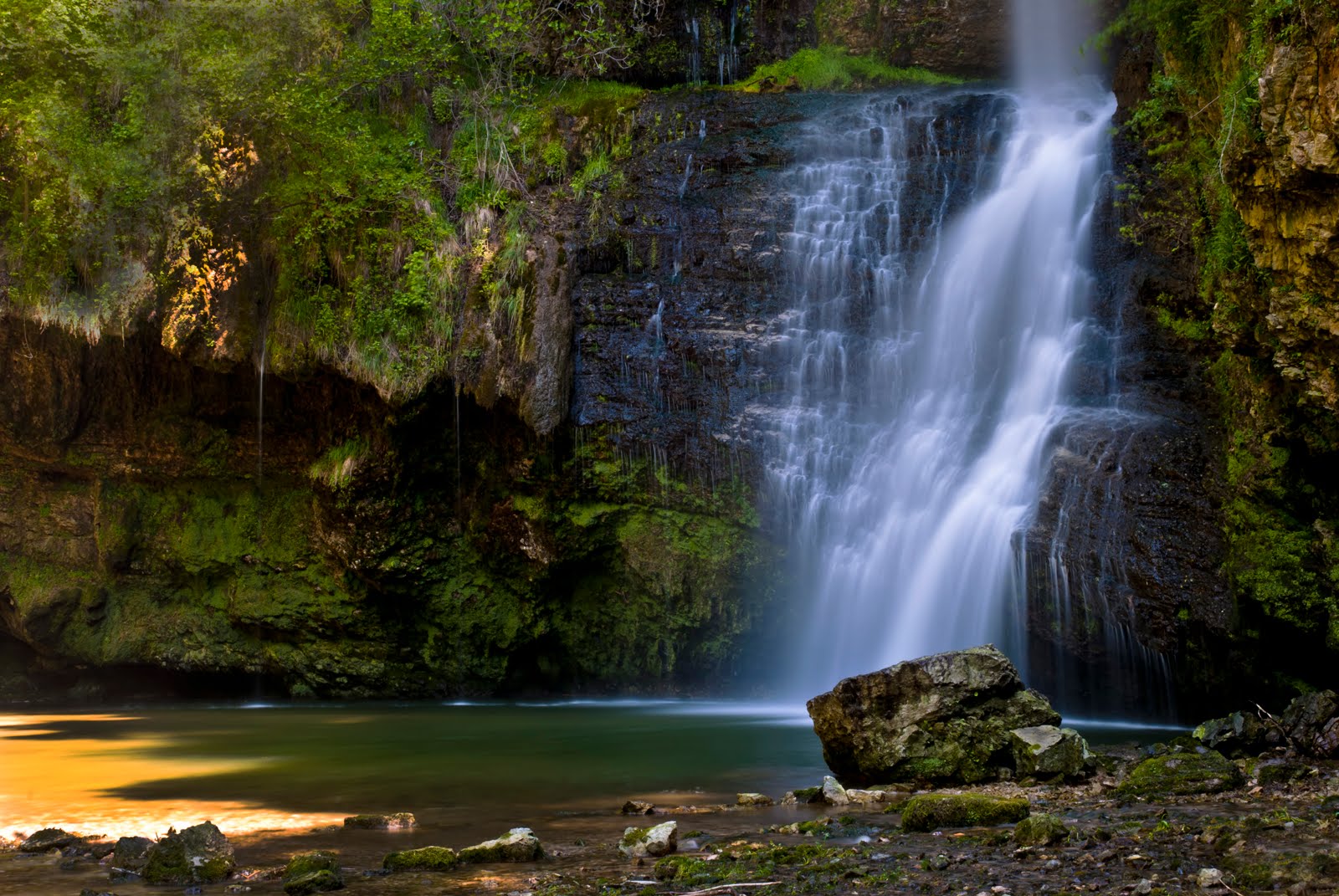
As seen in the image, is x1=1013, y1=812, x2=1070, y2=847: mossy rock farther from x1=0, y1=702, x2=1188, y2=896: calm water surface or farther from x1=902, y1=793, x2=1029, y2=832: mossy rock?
x1=0, y1=702, x2=1188, y2=896: calm water surface

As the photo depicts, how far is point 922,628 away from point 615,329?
6.38m

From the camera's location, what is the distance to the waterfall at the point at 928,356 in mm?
13000

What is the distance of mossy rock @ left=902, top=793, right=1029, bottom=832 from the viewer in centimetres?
623

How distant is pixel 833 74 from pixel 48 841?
59.5 feet

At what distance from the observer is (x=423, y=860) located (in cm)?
590

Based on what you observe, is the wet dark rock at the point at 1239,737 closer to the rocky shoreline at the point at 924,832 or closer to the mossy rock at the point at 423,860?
the rocky shoreline at the point at 924,832

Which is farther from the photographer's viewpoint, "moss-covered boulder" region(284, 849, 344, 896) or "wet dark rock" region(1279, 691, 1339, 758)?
"wet dark rock" region(1279, 691, 1339, 758)

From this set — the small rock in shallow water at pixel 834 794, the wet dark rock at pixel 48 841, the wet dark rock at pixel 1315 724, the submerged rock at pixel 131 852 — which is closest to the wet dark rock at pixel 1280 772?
the wet dark rock at pixel 1315 724

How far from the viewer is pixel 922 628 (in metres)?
12.7

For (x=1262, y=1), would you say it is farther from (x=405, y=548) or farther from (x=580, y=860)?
(x=405, y=548)

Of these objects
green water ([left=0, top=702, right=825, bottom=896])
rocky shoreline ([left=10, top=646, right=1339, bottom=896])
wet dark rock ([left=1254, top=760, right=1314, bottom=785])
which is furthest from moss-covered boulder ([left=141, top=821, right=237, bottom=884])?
wet dark rock ([left=1254, top=760, right=1314, bottom=785])

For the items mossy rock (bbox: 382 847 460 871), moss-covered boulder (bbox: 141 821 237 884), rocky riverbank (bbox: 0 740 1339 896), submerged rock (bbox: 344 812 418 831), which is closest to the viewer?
rocky riverbank (bbox: 0 740 1339 896)

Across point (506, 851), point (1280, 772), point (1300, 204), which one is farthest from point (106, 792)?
point (1300, 204)

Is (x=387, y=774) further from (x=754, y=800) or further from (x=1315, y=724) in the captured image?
(x=1315, y=724)
